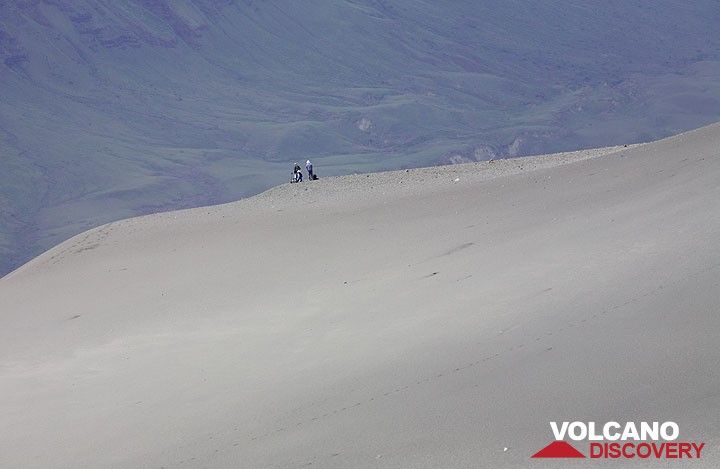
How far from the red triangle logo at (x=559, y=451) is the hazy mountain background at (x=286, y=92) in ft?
168

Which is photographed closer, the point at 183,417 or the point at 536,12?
the point at 183,417

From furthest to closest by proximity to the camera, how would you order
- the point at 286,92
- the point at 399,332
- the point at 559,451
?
the point at 286,92 < the point at 399,332 < the point at 559,451

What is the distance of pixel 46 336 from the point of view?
13078 mm

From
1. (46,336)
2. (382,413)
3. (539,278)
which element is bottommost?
(382,413)

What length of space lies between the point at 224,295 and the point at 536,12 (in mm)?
90259

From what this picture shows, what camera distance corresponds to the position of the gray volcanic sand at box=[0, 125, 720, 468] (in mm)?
7098

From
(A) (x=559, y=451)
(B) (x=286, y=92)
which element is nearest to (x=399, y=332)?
(A) (x=559, y=451)

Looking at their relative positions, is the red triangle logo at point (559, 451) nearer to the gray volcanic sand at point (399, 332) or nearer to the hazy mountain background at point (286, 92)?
the gray volcanic sand at point (399, 332)

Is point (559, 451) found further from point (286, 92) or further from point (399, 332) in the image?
point (286, 92)

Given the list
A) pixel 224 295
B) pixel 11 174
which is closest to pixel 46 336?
pixel 224 295

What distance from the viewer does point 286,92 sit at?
8150 centimetres

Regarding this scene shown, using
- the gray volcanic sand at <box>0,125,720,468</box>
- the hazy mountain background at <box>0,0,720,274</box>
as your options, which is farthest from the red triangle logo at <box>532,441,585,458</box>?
the hazy mountain background at <box>0,0,720,274</box>

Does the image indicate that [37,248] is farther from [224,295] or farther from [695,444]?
[695,444]

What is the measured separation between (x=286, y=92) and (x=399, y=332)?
239 ft
